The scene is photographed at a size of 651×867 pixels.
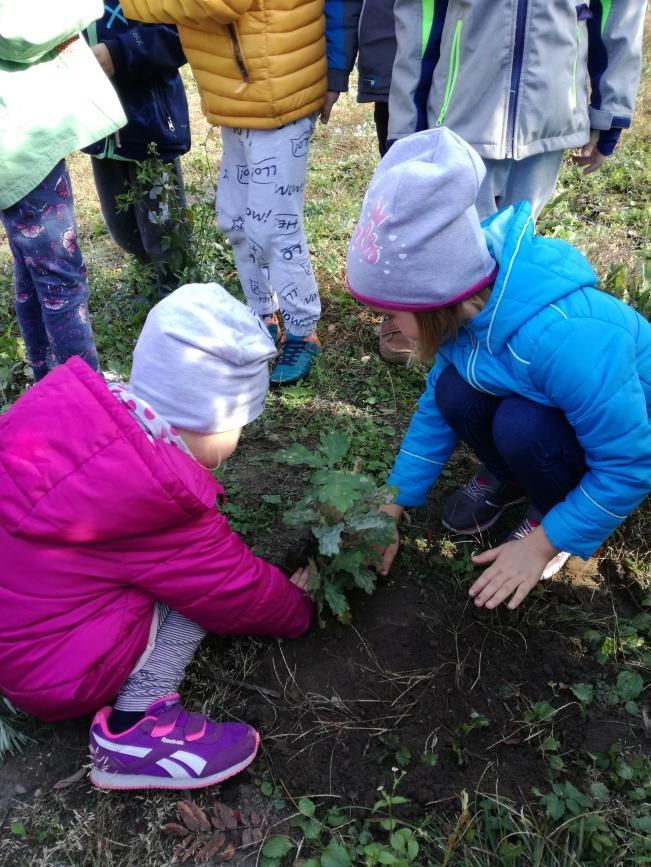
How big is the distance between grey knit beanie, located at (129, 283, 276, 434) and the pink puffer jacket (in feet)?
0.43

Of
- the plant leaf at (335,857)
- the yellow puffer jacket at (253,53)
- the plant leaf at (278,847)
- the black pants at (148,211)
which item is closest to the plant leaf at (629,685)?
the plant leaf at (335,857)

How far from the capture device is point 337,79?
101 inches

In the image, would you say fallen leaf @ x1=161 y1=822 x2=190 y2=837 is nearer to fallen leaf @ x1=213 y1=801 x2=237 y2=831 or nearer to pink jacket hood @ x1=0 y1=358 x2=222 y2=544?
fallen leaf @ x1=213 y1=801 x2=237 y2=831

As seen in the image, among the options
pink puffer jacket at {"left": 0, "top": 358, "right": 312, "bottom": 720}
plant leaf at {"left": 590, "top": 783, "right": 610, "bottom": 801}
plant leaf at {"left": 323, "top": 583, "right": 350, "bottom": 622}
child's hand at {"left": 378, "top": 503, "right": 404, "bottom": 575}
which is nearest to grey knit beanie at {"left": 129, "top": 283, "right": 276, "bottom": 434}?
pink puffer jacket at {"left": 0, "top": 358, "right": 312, "bottom": 720}

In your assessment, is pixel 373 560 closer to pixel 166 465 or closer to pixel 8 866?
pixel 166 465

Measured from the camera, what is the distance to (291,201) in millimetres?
2666

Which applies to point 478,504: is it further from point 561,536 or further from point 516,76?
point 516,76

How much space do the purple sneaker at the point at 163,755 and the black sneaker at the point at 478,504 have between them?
959 mm

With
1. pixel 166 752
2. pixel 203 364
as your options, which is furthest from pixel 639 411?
pixel 166 752

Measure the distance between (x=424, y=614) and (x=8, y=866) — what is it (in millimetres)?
1227

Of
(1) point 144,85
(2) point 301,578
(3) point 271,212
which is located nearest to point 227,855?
(2) point 301,578

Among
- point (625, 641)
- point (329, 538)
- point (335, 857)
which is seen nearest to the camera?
point (335, 857)

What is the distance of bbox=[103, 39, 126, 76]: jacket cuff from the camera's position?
2.62 m

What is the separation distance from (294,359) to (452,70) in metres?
1.29
